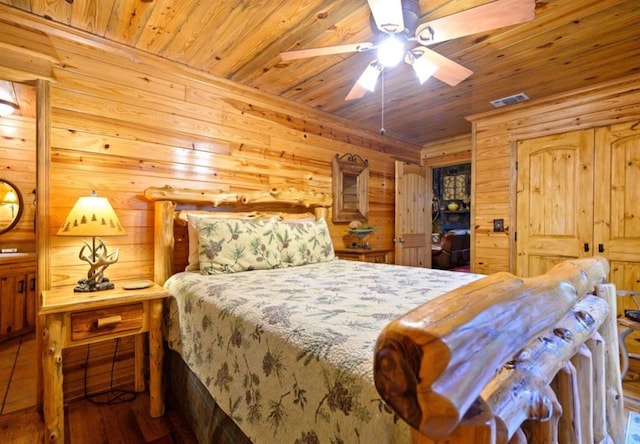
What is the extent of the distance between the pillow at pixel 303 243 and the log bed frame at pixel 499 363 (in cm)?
174

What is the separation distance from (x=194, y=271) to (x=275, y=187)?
1201 millimetres

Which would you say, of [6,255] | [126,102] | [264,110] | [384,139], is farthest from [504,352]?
[6,255]

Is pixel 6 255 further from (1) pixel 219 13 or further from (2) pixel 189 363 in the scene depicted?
(1) pixel 219 13

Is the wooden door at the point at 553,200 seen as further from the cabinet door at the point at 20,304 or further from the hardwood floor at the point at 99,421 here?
the cabinet door at the point at 20,304

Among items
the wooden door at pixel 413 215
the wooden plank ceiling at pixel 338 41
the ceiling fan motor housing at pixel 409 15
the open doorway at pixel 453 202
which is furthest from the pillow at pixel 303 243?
the open doorway at pixel 453 202

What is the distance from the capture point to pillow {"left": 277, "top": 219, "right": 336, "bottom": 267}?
8.08 feet

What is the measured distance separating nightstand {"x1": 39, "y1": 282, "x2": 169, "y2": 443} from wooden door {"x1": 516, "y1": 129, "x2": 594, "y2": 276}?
335 centimetres

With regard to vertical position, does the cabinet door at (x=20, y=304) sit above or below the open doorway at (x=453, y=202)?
below

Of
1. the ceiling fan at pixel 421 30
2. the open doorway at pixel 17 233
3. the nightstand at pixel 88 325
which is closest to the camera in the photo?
the ceiling fan at pixel 421 30

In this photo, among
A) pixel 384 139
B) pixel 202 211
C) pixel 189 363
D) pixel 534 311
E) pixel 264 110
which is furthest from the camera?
pixel 384 139

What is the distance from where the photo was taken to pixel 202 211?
2.53 metres

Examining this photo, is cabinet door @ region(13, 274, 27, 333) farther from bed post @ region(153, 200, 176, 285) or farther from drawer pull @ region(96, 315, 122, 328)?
drawer pull @ region(96, 315, 122, 328)

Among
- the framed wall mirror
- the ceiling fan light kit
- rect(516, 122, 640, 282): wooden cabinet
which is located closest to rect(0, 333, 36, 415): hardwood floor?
the framed wall mirror

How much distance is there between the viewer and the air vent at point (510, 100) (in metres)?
3.04
